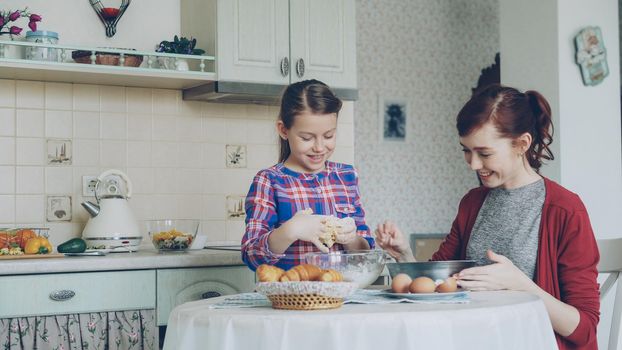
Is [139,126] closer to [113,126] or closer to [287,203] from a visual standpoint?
[113,126]

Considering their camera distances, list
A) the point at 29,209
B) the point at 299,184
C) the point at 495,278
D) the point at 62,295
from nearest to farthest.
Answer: the point at 495,278, the point at 299,184, the point at 62,295, the point at 29,209

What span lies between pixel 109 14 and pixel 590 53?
2211 mm

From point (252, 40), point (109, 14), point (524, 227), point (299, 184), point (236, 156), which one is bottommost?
point (524, 227)

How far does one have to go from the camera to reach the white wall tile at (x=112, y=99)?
3379 mm

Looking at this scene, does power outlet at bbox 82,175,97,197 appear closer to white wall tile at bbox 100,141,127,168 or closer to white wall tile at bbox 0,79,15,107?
white wall tile at bbox 100,141,127,168

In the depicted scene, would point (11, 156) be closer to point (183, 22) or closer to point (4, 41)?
point (4, 41)

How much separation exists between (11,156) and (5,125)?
0.12 m

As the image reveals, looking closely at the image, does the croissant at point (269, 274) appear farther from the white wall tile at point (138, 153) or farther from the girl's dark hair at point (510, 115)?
the white wall tile at point (138, 153)

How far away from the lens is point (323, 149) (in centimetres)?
230

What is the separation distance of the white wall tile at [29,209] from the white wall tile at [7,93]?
0.36 metres

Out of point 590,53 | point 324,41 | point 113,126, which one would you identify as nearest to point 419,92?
point 590,53

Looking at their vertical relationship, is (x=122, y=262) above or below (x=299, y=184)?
below

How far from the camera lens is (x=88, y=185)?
3344mm

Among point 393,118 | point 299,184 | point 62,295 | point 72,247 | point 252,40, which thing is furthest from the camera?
point 393,118
